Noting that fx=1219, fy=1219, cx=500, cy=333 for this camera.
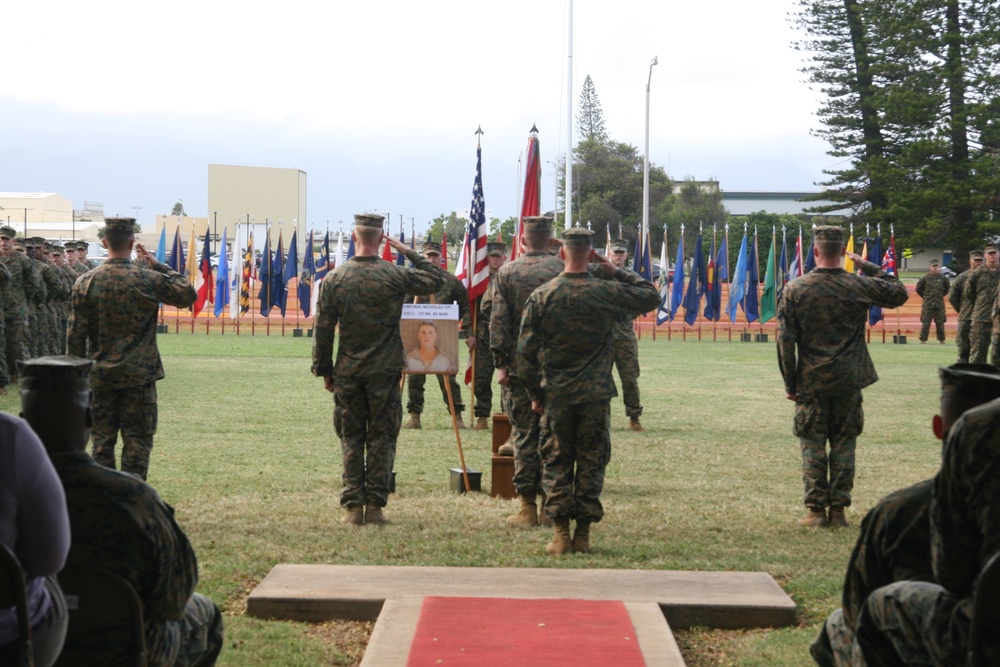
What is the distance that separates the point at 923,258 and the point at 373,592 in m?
80.2

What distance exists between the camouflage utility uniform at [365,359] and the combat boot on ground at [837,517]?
3329 mm

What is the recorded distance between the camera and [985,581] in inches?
133

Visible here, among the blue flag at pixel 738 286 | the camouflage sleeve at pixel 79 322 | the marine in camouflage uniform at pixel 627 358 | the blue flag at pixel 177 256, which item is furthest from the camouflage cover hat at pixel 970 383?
the blue flag at pixel 177 256

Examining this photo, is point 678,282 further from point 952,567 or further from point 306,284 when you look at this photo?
point 952,567

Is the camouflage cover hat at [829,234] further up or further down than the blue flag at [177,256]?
further up

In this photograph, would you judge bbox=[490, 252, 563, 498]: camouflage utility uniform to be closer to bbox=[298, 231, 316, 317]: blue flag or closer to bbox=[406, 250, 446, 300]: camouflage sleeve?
bbox=[406, 250, 446, 300]: camouflage sleeve

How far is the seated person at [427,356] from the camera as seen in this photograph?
1150 cm

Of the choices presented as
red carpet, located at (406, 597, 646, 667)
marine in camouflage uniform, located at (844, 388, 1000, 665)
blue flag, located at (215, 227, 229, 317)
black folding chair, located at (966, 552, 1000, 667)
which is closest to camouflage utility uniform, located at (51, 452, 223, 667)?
red carpet, located at (406, 597, 646, 667)

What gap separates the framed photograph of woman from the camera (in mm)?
11523

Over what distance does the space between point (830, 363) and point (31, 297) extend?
14742 mm

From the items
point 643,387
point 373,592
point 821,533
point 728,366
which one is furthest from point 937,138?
point 373,592

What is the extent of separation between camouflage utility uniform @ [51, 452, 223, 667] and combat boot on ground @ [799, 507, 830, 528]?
6.00m

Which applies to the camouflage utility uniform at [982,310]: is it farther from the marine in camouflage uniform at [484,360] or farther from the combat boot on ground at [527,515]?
the combat boot on ground at [527,515]

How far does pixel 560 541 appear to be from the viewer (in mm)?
8117
